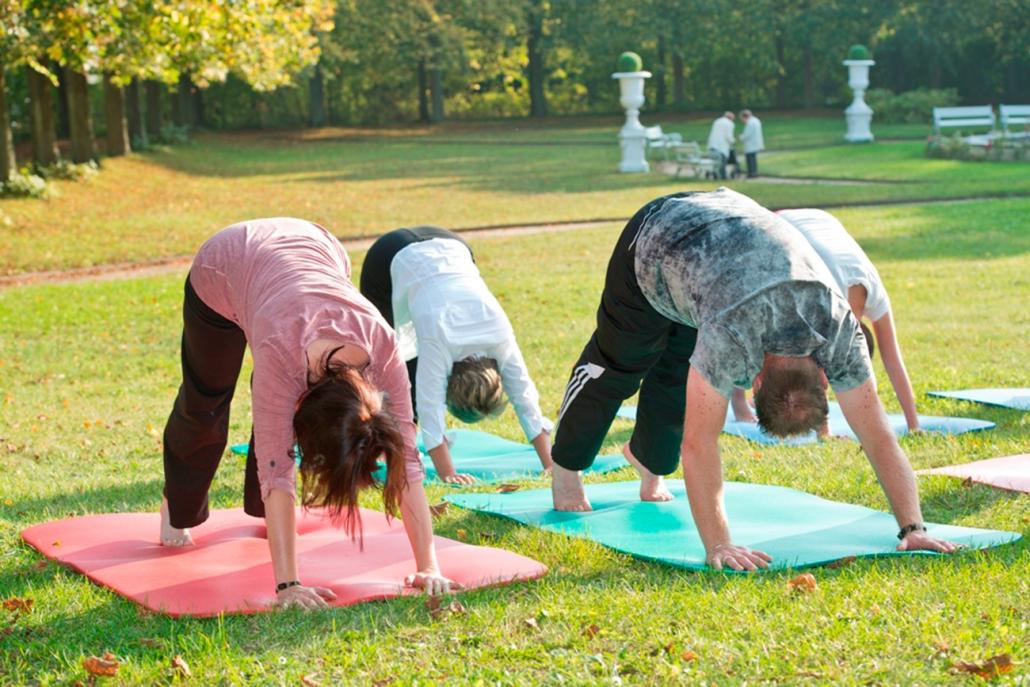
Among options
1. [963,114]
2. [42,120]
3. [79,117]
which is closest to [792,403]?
[42,120]

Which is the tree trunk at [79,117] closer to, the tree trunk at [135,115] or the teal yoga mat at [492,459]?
the tree trunk at [135,115]

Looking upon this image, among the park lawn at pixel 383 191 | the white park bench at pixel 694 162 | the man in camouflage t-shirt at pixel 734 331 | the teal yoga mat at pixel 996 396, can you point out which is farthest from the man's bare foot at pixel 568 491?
the white park bench at pixel 694 162

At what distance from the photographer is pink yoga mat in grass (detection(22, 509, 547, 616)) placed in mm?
4855

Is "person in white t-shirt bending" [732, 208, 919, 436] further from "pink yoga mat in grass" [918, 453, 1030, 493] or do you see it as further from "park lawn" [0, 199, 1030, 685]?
"pink yoga mat in grass" [918, 453, 1030, 493]

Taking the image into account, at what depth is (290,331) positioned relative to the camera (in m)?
4.37

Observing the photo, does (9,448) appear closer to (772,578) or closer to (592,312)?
(772,578)

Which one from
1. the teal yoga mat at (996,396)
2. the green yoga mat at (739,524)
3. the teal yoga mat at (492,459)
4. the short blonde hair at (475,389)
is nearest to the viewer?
the green yoga mat at (739,524)

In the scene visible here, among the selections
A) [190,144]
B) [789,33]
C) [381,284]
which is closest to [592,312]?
[381,284]

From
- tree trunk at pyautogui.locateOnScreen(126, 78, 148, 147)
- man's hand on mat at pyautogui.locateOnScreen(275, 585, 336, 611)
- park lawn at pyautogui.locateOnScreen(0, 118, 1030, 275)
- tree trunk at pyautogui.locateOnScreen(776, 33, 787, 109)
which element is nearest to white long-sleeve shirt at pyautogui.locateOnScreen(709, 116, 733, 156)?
Answer: park lawn at pyautogui.locateOnScreen(0, 118, 1030, 275)

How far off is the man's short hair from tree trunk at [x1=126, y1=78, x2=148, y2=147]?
121 feet

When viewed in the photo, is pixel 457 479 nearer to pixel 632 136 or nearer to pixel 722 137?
pixel 722 137

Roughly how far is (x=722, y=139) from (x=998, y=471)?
2296 cm

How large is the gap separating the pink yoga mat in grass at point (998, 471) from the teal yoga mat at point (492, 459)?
6.01 ft

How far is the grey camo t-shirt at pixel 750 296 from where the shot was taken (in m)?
4.45
